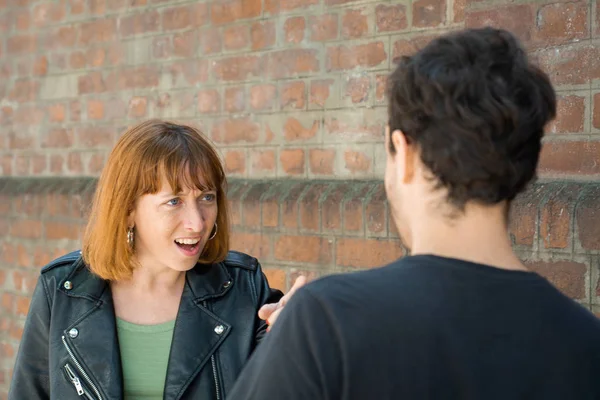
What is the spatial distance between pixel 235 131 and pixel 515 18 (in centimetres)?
164

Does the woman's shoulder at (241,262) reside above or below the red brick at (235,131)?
below

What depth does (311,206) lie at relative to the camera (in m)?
3.75

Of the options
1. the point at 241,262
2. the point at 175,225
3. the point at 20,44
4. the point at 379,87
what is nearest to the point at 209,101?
the point at 379,87

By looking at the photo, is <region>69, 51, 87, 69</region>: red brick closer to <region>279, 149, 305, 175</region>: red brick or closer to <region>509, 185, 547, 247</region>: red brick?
<region>279, 149, 305, 175</region>: red brick

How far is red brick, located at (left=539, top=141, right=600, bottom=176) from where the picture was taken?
9.33ft

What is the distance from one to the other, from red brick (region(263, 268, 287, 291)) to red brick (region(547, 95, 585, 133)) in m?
1.47

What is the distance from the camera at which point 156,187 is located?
95.1 inches

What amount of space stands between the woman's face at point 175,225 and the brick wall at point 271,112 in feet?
3.78

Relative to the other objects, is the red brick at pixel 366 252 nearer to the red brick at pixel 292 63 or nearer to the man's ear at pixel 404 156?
the red brick at pixel 292 63

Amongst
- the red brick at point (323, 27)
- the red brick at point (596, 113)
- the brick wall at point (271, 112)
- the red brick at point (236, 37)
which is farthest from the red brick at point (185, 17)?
the red brick at point (596, 113)

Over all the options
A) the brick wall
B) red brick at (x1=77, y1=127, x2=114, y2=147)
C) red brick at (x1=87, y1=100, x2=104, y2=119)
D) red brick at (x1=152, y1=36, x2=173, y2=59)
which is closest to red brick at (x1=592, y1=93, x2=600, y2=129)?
the brick wall

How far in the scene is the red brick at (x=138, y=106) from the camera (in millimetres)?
4645

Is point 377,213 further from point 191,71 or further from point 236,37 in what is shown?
point 191,71

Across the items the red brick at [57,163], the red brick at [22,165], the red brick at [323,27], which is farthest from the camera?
the red brick at [22,165]
